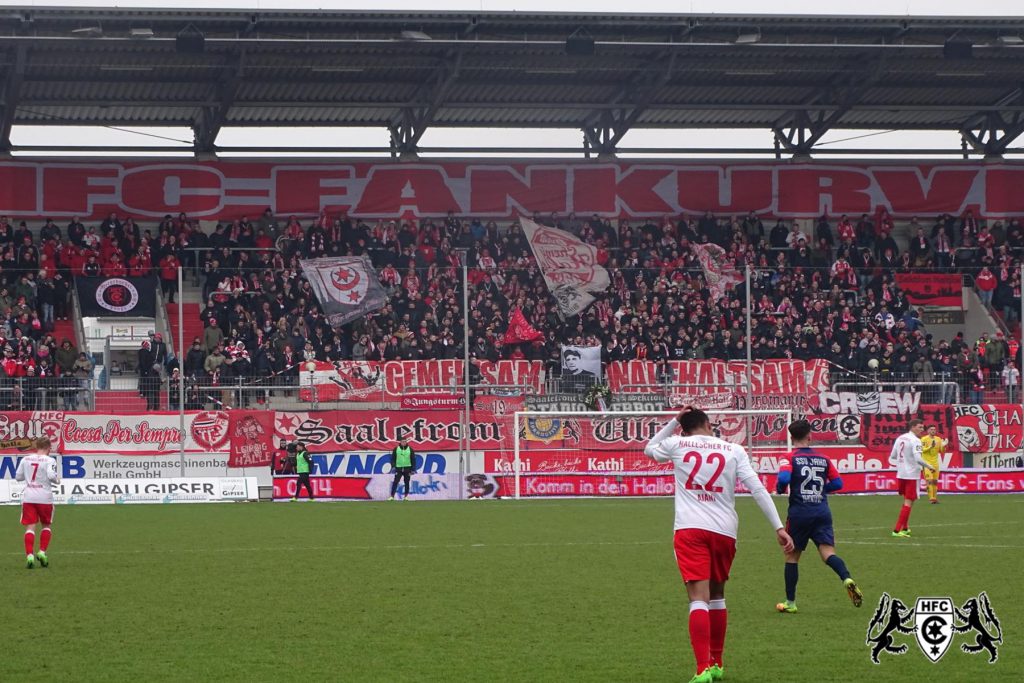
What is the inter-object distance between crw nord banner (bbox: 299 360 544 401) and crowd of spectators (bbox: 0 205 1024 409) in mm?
746

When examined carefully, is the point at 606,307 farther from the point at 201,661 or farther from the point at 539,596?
the point at 201,661

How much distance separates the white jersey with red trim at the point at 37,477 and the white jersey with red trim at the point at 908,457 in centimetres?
1318

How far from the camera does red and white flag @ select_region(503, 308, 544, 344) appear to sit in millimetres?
38625

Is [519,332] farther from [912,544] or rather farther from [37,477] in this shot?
[37,477]

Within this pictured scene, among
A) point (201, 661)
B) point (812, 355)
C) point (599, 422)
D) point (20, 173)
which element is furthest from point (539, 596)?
point (20, 173)

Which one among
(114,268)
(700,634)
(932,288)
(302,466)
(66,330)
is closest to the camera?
(700,634)

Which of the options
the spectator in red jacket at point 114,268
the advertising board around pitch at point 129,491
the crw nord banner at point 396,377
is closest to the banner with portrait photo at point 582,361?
the crw nord banner at point 396,377

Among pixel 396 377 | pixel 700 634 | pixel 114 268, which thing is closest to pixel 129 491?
pixel 396 377

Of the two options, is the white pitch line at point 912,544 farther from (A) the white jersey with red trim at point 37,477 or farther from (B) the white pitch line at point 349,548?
(A) the white jersey with red trim at point 37,477

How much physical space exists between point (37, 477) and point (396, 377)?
56.1ft

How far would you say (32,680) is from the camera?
10094 millimetres

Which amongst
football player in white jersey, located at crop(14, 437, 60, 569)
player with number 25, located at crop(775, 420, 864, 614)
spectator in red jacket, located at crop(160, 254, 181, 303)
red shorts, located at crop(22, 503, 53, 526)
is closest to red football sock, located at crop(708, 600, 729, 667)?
player with number 25, located at crop(775, 420, 864, 614)

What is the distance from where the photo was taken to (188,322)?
132 feet

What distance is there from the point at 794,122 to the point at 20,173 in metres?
25.7
